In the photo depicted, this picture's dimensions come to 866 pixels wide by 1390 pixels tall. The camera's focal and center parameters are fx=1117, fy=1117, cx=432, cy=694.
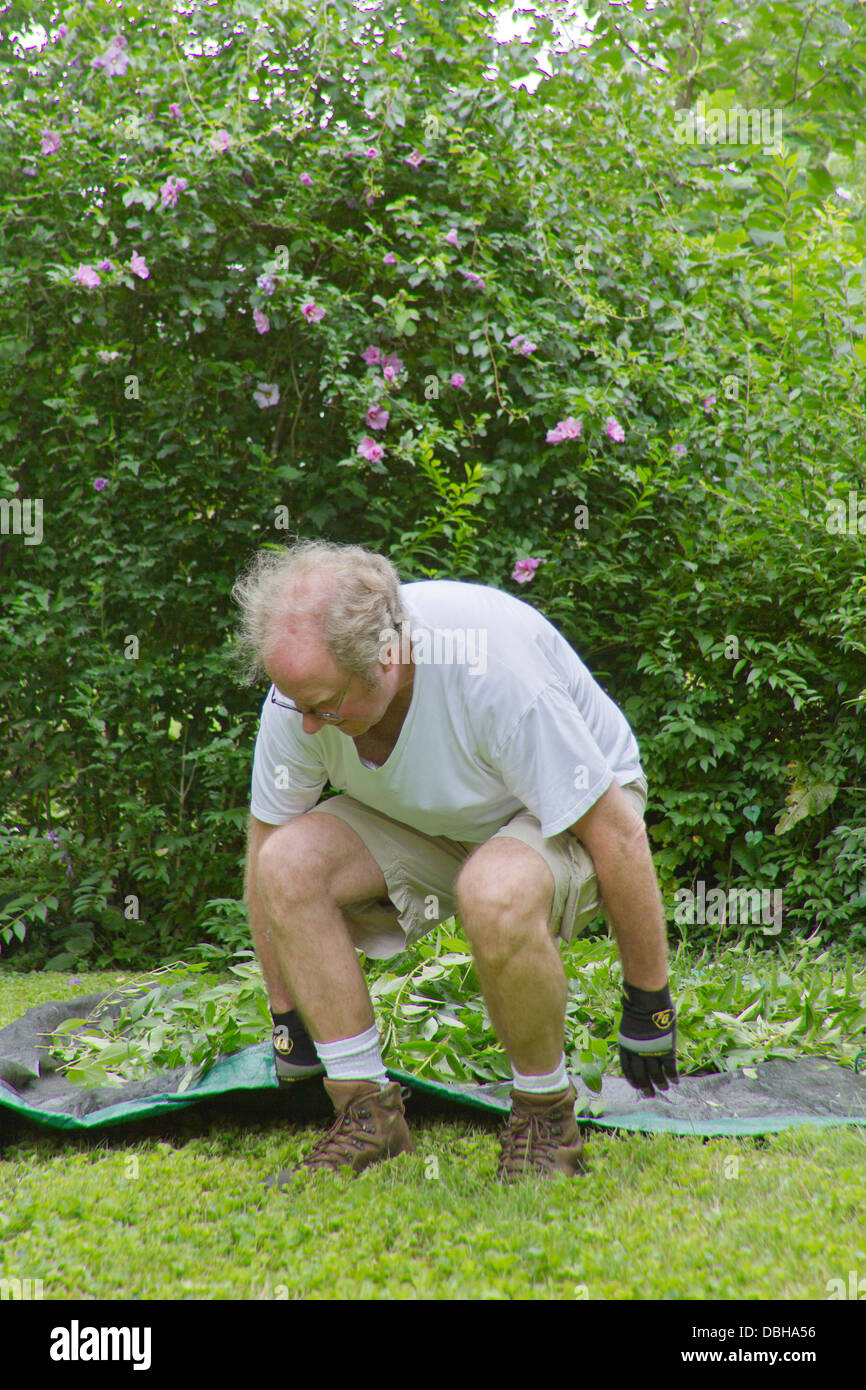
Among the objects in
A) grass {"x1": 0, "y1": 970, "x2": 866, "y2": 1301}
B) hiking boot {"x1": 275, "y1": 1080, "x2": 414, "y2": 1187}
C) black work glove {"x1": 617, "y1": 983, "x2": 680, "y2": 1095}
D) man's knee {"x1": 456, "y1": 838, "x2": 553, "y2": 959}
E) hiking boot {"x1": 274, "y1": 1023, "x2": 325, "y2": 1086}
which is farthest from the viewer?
hiking boot {"x1": 274, "y1": 1023, "x2": 325, "y2": 1086}

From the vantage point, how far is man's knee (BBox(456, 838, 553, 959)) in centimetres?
200

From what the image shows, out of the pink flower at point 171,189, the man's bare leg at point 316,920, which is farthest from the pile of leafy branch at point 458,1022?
the pink flower at point 171,189

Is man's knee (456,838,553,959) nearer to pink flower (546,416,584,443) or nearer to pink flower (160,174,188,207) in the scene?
pink flower (546,416,584,443)

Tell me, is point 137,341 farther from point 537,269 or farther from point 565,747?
point 565,747

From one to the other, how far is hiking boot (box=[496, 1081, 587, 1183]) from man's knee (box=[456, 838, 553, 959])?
320 mm

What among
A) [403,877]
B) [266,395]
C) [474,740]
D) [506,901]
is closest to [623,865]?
[506,901]

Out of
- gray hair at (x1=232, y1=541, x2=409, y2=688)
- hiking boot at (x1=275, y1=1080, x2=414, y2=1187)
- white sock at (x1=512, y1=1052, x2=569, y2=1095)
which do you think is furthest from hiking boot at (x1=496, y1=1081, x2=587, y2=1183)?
gray hair at (x1=232, y1=541, x2=409, y2=688)

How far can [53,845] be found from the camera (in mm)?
4453

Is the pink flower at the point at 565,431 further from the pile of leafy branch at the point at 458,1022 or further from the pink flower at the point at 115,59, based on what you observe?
the pink flower at the point at 115,59

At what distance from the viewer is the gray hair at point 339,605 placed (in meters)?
2.08

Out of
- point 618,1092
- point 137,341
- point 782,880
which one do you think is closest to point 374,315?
point 137,341

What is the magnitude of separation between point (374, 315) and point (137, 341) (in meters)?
0.98

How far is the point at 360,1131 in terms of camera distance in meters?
2.15

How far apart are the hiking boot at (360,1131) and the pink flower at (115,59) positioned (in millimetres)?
3707
